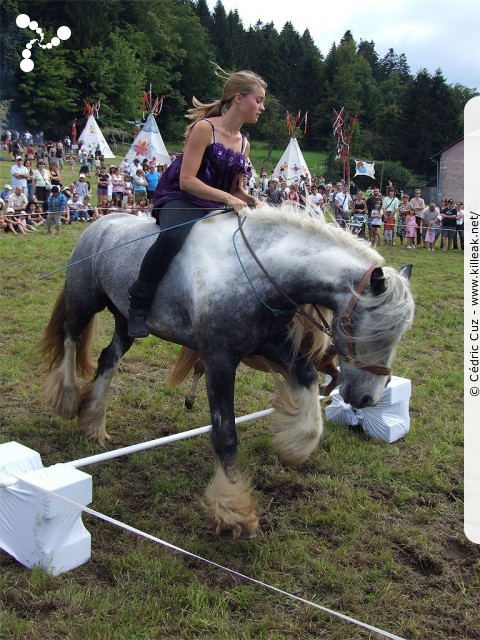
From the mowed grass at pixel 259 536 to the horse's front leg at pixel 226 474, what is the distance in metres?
0.16

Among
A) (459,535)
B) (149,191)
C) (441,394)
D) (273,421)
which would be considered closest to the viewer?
(459,535)

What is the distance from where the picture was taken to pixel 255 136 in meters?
53.3

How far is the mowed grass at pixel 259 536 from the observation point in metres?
2.69

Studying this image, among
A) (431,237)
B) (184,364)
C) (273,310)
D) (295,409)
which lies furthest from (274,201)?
(273,310)

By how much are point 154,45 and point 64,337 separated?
5380 centimetres

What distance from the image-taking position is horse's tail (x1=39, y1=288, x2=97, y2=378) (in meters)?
4.82

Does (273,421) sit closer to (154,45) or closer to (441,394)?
(441,394)

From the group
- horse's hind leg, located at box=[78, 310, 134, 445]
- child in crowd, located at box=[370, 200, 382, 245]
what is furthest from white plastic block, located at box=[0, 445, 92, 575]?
child in crowd, located at box=[370, 200, 382, 245]

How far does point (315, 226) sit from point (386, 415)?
1938 mm

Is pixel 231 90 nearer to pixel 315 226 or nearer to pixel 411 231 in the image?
pixel 315 226

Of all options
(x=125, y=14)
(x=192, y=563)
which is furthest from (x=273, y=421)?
(x=125, y=14)

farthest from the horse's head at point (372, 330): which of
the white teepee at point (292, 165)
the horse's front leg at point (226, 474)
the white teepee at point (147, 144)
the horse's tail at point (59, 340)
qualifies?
the white teepee at point (292, 165)

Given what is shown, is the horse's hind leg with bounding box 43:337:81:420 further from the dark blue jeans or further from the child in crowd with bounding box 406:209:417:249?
the child in crowd with bounding box 406:209:417:249

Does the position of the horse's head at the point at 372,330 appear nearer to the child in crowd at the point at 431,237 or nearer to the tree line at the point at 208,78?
the child in crowd at the point at 431,237
